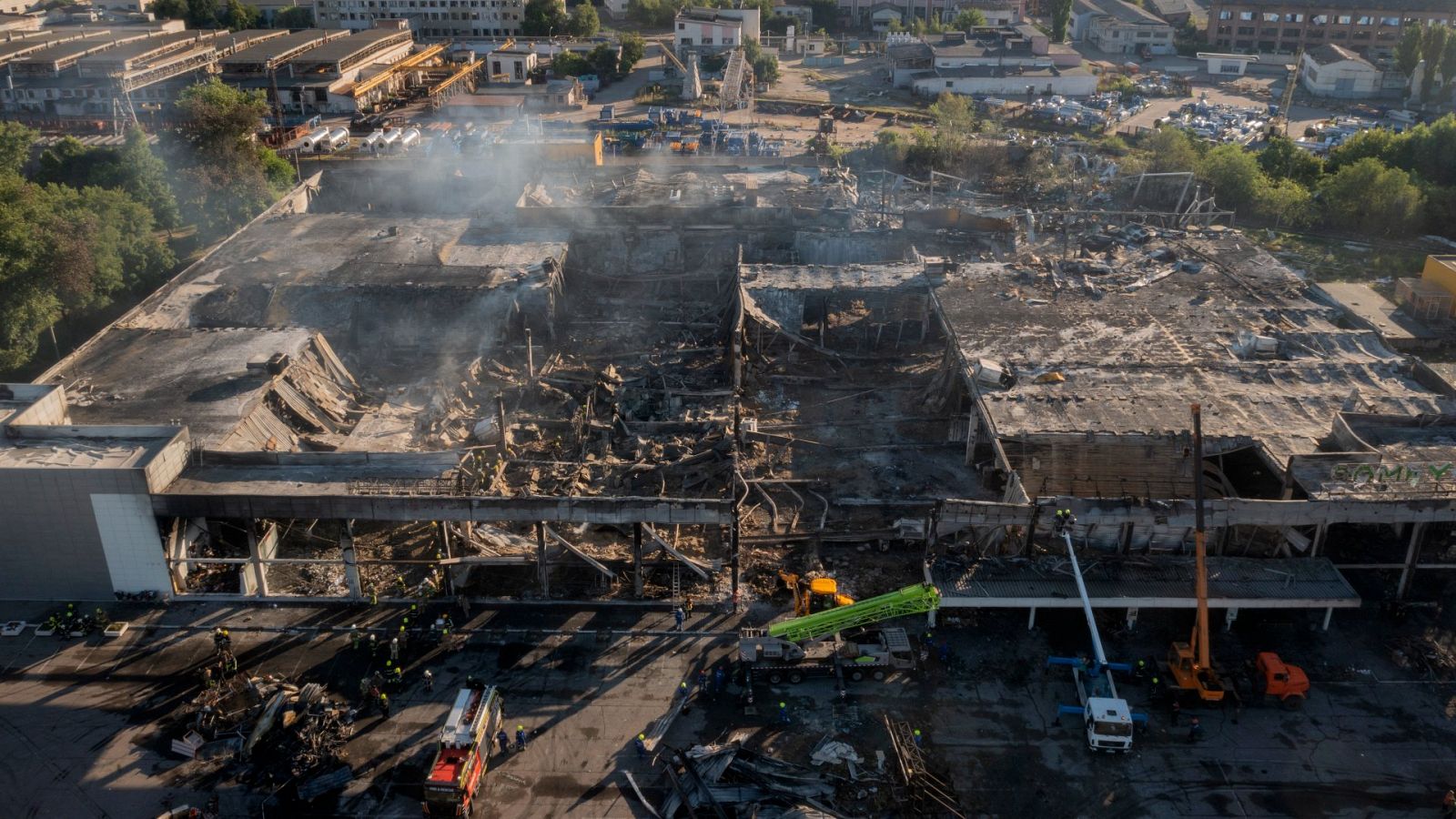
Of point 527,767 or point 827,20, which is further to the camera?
point 827,20

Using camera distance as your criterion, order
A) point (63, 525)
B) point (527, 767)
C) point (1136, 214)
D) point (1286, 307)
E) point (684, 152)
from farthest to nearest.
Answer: point (684, 152), point (1136, 214), point (1286, 307), point (63, 525), point (527, 767)

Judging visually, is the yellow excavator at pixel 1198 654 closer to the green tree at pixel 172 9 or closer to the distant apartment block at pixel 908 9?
the distant apartment block at pixel 908 9

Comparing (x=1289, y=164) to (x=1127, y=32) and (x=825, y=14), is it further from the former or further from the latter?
(x=825, y=14)

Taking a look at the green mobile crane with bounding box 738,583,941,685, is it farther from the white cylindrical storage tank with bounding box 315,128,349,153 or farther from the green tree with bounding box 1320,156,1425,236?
the white cylindrical storage tank with bounding box 315,128,349,153

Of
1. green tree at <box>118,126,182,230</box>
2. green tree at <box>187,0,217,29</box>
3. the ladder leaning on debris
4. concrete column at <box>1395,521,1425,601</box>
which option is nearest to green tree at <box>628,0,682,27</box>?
green tree at <box>187,0,217,29</box>

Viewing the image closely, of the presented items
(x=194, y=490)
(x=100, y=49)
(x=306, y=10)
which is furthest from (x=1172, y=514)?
(x=306, y=10)

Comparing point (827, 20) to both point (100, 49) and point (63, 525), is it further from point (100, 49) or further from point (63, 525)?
point (63, 525)

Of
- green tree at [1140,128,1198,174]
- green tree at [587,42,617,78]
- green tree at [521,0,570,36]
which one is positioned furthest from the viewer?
green tree at [521,0,570,36]
